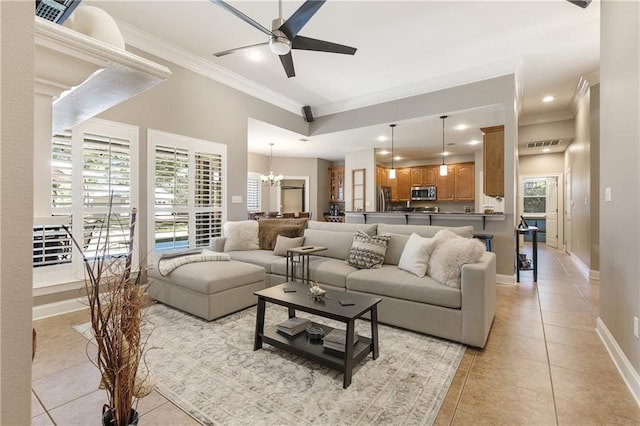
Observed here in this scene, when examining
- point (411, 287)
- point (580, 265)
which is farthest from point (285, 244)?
point (580, 265)

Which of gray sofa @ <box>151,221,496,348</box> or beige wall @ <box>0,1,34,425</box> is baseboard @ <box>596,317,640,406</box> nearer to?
gray sofa @ <box>151,221,496,348</box>

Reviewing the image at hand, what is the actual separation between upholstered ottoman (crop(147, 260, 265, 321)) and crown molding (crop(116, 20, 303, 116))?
2.87 m

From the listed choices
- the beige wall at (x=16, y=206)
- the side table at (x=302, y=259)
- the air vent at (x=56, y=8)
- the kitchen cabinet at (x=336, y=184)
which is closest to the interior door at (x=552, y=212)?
the kitchen cabinet at (x=336, y=184)

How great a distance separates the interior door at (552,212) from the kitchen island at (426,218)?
5372 mm

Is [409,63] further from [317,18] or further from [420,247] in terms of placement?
[420,247]

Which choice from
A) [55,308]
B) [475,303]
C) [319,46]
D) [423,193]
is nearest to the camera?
[475,303]

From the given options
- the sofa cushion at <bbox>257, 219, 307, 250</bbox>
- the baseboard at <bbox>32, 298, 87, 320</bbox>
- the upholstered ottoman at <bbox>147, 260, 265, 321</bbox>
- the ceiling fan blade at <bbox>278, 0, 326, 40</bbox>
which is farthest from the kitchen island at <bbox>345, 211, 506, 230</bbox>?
the baseboard at <bbox>32, 298, 87, 320</bbox>

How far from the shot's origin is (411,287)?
262cm

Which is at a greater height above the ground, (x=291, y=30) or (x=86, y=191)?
(x=291, y=30)

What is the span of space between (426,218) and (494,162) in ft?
4.57

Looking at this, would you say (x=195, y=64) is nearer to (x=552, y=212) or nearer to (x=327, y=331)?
(x=327, y=331)

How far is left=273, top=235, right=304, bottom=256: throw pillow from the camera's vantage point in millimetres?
4113

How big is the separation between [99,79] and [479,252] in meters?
2.75

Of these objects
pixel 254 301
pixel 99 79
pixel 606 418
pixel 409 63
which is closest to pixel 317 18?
pixel 409 63
